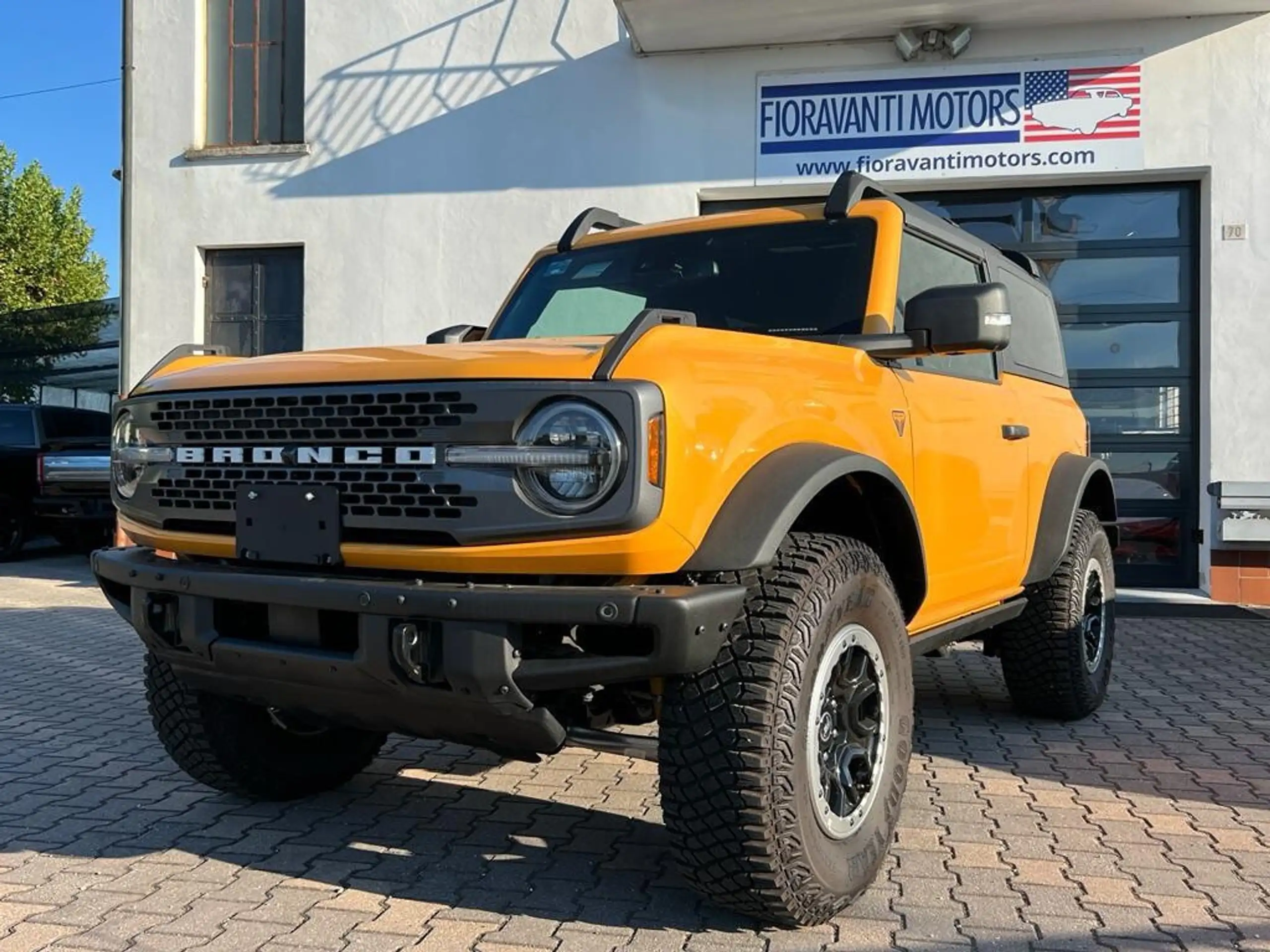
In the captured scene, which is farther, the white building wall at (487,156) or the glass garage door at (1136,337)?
the glass garage door at (1136,337)

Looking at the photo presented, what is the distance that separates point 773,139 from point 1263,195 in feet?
12.9

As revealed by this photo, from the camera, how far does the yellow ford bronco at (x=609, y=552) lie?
240 cm

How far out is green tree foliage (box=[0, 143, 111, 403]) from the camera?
70.1ft

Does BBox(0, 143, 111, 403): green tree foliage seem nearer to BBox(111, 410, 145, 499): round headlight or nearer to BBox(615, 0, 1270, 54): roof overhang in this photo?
BBox(615, 0, 1270, 54): roof overhang

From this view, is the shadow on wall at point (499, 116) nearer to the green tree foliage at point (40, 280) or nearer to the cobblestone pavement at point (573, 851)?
the cobblestone pavement at point (573, 851)

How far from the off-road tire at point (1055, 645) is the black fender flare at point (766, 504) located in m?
2.35

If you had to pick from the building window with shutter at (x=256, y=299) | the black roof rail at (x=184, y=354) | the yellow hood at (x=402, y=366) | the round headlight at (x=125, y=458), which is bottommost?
the round headlight at (x=125, y=458)

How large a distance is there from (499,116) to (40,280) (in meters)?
19.7

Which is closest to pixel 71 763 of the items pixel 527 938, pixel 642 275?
pixel 527 938

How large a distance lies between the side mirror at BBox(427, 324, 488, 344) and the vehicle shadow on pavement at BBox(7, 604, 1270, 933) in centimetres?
163

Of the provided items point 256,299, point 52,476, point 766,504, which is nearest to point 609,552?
point 766,504

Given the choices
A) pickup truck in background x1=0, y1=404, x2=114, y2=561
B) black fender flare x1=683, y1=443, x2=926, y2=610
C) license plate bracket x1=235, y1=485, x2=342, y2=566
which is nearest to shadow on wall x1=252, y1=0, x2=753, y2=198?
pickup truck in background x1=0, y1=404, x2=114, y2=561

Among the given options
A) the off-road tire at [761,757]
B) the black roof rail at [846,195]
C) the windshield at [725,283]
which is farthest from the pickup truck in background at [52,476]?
the off-road tire at [761,757]

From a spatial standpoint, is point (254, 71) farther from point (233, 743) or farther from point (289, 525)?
point (289, 525)
